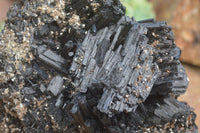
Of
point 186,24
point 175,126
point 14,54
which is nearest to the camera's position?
point 175,126

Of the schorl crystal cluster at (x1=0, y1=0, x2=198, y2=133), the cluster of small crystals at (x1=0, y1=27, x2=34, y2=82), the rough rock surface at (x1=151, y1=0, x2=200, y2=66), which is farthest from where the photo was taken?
the rough rock surface at (x1=151, y1=0, x2=200, y2=66)

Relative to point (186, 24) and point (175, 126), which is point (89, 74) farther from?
point (186, 24)

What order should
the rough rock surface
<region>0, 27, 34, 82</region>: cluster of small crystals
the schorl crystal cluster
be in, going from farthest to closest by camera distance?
the rough rock surface, <region>0, 27, 34, 82</region>: cluster of small crystals, the schorl crystal cluster

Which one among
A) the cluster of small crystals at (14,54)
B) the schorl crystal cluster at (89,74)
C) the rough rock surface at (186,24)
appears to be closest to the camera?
A: the schorl crystal cluster at (89,74)

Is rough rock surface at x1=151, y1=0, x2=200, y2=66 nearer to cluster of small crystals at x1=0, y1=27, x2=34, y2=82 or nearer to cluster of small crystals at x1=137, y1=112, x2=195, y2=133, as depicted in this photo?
cluster of small crystals at x1=137, y1=112, x2=195, y2=133

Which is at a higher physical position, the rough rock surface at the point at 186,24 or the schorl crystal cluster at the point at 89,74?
the rough rock surface at the point at 186,24

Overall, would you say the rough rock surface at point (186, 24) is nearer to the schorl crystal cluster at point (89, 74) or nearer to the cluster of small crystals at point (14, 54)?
the schorl crystal cluster at point (89, 74)

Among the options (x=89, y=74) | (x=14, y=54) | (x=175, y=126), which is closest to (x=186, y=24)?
(x=175, y=126)

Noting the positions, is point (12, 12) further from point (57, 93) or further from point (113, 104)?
point (113, 104)

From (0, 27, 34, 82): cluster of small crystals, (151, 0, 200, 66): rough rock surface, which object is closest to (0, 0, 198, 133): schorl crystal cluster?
(0, 27, 34, 82): cluster of small crystals

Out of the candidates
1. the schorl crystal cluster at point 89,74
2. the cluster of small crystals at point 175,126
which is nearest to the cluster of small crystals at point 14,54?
the schorl crystal cluster at point 89,74
